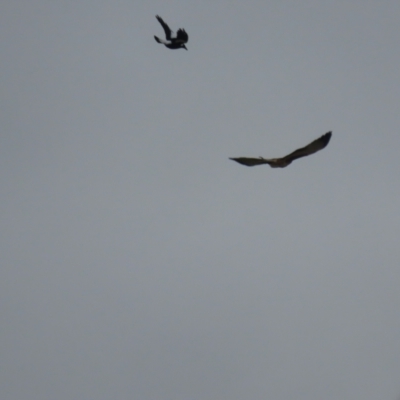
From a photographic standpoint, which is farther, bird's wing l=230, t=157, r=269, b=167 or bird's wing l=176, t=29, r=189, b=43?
bird's wing l=176, t=29, r=189, b=43

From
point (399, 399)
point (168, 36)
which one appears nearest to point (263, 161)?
point (168, 36)

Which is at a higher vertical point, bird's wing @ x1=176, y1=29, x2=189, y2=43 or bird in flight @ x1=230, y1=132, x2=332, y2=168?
bird's wing @ x1=176, y1=29, x2=189, y2=43

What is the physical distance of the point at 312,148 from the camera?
15.6m

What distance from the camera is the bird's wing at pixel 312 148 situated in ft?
50.6

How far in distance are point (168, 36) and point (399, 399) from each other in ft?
649

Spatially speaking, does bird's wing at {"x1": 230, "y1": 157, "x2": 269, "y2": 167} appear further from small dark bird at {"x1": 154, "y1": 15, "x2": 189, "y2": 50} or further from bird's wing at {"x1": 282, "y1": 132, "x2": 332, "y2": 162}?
small dark bird at {"x1": 154, "y1": 15, "x2": 189, "y2": 50}

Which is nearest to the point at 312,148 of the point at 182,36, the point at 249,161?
the point at 249,161

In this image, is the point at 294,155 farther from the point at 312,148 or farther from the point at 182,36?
the point at 182,36

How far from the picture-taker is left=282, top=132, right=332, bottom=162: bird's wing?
15.4 m

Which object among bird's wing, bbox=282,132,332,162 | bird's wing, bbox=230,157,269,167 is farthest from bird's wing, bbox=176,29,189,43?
bird's wing, bbox=282,132,332,162

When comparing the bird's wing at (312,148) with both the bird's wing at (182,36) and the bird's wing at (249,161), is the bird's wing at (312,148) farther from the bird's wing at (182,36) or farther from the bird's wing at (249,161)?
the bird's wing at (182,36)

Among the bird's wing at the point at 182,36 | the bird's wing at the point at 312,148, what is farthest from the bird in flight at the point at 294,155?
the bird's wing at the point at 182,36

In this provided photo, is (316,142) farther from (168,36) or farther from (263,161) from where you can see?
(168,36)

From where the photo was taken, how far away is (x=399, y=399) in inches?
7470
